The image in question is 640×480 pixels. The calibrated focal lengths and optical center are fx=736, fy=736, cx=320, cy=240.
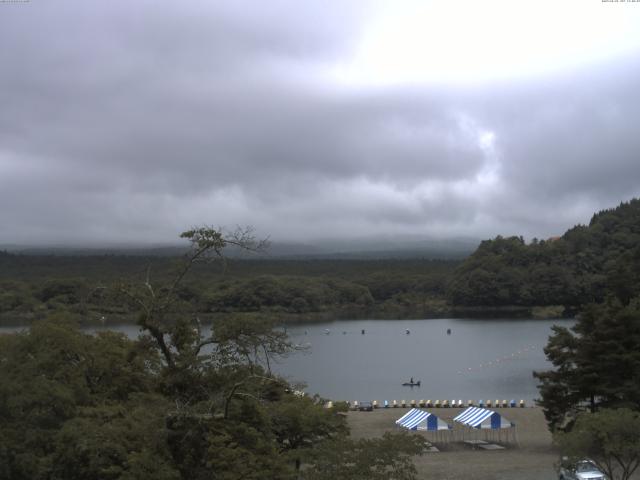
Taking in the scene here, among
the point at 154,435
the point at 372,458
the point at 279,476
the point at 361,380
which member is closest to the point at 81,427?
the point at 154,435

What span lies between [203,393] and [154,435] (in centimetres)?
122

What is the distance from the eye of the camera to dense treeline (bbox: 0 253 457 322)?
10125 cm

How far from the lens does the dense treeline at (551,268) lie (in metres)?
118

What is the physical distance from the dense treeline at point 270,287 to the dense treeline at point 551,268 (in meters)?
8.14

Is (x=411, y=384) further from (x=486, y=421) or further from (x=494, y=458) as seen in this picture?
(x=494, y=458)

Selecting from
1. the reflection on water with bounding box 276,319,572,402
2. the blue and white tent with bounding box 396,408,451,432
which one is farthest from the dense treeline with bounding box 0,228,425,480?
the reflection on water with bounding box 276,319,572,402

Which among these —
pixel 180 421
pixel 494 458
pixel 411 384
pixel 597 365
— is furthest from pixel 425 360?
pixel 180 421

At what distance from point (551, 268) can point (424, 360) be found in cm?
6003

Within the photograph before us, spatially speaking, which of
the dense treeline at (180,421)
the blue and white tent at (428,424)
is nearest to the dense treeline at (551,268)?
the blue and white tent at (428,424)

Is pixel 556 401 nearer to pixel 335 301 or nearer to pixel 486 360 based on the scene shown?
pixel 486 360

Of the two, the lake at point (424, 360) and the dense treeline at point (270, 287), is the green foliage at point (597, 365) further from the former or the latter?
the dense treeline at point (270, 287)

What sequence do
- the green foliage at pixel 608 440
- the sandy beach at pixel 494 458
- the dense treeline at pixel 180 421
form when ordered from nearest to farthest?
the dense treeline at pixel 180 421, the green foliage at pixel 608 440, the sandy beach at pixel 494 458

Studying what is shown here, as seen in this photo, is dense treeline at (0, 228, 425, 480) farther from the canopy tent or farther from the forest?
the forest

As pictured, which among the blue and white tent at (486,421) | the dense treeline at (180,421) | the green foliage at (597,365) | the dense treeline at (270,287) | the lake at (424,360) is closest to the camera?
the dense treeline at (180,421)
